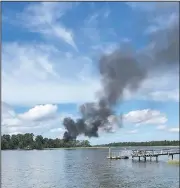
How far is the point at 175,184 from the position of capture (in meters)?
19.8

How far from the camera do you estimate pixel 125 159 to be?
41656 millimetres

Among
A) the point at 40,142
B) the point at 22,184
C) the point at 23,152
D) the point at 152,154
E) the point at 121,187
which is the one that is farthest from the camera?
the point at 23,152

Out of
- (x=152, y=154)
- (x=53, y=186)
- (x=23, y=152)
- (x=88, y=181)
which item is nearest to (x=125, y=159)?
(x=152, y=154)

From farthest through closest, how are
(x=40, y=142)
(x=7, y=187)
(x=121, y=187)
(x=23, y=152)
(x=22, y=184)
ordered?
(x=23, y=152), (x=40, y=142), (x=22, y=184), (x=7, y=187), (x=121, y=187)

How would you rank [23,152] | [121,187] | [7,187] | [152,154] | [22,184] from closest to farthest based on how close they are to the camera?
[121,187]
[7,187]
[22,184]
[152,154]
[23,152]

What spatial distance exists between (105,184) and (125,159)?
21.1 m

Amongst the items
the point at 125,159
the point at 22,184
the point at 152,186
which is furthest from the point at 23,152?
the point at 152,186

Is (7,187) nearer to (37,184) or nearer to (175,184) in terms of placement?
(37,184)

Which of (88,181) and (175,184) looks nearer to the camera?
(175,184)

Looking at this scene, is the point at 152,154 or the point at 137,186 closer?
the point at 137,186

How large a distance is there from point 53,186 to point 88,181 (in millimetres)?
2905

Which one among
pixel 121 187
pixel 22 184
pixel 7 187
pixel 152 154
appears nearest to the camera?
pixel 121 187

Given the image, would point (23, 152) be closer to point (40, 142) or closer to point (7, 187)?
point (40, 142)

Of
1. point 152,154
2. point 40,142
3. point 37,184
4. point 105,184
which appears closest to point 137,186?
point 105,184
